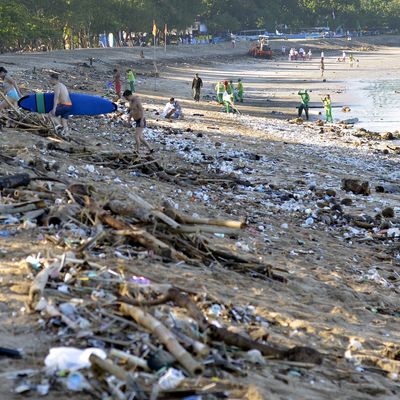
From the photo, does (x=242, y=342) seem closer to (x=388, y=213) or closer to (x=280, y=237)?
(x=280, y=237)

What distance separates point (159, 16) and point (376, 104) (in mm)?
42191

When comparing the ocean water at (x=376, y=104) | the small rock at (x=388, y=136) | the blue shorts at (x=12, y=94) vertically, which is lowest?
the ocean water at (x=376, y=104)

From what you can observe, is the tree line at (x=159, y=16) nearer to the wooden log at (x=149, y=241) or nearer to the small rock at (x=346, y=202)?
the small rock at (x=346, y=202)

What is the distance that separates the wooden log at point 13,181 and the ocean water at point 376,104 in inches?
768

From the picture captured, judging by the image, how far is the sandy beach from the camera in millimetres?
5000

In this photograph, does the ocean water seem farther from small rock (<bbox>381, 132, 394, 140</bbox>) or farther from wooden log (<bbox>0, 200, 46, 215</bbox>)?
wooden log (<bbox>0, 200, 46, 215</bbox>)

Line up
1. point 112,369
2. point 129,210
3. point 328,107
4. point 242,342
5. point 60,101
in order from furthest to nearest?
point 328,107 → point 60,101 → point 129,210 → point 242,342 → point 112,369

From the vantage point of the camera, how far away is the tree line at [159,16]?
4906cm

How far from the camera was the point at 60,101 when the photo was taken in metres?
13.3

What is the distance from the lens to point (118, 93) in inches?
1005

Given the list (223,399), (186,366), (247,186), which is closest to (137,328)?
(186,366)

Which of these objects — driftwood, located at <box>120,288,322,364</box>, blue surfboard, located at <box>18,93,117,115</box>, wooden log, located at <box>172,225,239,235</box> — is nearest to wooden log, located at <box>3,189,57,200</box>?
wooden log, located at <box>172,225,239,235</box>

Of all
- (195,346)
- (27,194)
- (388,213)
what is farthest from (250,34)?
(195,346)

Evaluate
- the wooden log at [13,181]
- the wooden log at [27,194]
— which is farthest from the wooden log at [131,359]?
the wooden log at [13,181]
